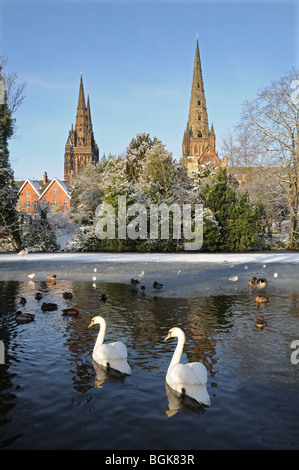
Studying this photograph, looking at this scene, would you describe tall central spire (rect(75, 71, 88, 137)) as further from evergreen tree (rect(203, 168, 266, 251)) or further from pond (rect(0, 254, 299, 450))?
pond (rect(0, 254, 299, 450))

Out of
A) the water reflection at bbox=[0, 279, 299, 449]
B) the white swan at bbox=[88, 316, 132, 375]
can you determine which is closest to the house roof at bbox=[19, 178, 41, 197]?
the water reflection at bbox=[0, 279, 299, 449]

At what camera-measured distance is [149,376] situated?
23.1 feet

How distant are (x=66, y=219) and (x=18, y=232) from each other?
13.4m

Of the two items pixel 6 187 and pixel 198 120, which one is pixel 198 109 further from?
pixel 6 187

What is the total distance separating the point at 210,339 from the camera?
30.8ft

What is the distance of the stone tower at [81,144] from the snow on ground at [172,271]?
11737cm

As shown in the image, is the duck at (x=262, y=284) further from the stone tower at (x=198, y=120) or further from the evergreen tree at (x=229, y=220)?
the stone tower at (x=198, y=120)

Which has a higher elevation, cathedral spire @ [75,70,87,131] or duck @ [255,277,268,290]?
cathedral spire @ [75,70,87,131]

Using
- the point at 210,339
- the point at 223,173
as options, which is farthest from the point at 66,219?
the point at 210,339

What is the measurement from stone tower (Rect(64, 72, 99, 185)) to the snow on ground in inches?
4621

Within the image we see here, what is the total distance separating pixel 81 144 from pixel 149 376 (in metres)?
149

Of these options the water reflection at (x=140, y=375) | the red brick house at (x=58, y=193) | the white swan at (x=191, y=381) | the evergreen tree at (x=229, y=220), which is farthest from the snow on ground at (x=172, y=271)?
the red brick house at (x=58, y=193)

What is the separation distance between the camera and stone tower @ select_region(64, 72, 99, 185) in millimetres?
143625
